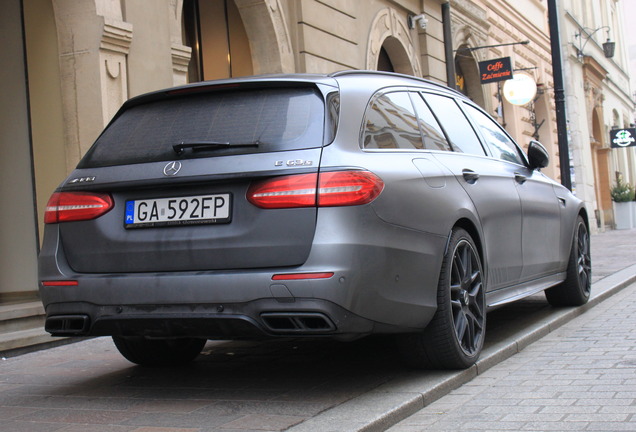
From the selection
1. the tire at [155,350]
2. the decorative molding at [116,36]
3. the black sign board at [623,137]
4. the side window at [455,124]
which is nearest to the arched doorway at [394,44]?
the decorative molding at [116,36]

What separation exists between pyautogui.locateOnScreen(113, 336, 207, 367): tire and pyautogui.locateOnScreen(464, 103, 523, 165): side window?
2415mm

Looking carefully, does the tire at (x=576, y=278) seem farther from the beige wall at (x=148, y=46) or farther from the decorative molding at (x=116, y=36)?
the decorative molding at (x=116, y=36)

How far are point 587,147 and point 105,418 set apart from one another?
3122cm

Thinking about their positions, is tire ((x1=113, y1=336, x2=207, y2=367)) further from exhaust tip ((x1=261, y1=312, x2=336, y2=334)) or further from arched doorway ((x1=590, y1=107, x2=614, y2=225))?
arched doorway ((x1=590, y1=107, x2=614, y2=225))

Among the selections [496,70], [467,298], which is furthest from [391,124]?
[496,70]

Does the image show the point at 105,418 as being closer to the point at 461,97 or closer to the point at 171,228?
the point at 171,228

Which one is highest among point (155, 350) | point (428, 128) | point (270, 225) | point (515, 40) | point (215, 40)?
point (515, 40)

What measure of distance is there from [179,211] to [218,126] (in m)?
0.47

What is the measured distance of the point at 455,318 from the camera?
4898mm

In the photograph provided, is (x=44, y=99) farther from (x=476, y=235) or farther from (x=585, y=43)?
(x=585, y=43)

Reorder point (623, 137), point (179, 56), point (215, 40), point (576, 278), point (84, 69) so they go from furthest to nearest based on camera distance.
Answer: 1. point (623, 137)
2. point (215, 40)
3. point (179, 56)
4. point (84, 69)
5. point (576, 278)

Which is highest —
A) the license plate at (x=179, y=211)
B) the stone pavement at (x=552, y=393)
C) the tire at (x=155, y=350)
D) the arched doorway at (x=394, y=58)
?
the arched doorway at (x=394, y=58)

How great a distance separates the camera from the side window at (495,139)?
20.7 ft

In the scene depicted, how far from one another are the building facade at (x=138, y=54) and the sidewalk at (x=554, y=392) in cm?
476
